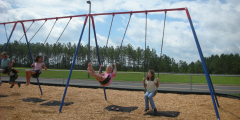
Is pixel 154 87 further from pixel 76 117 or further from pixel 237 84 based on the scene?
pixel 237 84

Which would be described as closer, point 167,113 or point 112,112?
point 167,113

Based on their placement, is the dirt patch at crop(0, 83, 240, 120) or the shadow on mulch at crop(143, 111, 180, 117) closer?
the dirt patch at crop(0, 83, 240, 120)

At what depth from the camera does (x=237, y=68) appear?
105 ft

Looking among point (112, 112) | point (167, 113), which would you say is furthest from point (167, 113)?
point (112, 112)

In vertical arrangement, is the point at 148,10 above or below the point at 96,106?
above

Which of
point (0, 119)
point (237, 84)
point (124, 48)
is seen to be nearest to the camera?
point (0, 119)

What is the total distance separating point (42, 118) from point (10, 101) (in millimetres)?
2929

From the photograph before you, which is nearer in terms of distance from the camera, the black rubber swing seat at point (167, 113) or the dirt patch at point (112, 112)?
the dirt patch at point (112, 112)

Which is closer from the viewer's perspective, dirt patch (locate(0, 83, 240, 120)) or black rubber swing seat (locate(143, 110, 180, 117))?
dirt patch (locate(0, 83, 240, 120))

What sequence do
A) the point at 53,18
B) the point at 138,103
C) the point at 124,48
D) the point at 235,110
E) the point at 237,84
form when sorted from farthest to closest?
the point at 124,48, the point at 237,84, the point at 53,18, the point at 138,103, the point at 235,110

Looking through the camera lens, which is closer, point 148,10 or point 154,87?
point 154,87

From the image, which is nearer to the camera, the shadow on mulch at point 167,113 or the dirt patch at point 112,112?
the dirt patch at point 112,112

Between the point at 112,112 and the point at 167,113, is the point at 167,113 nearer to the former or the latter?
the point at 167,113

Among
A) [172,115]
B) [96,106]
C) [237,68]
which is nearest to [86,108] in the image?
[96,106]
